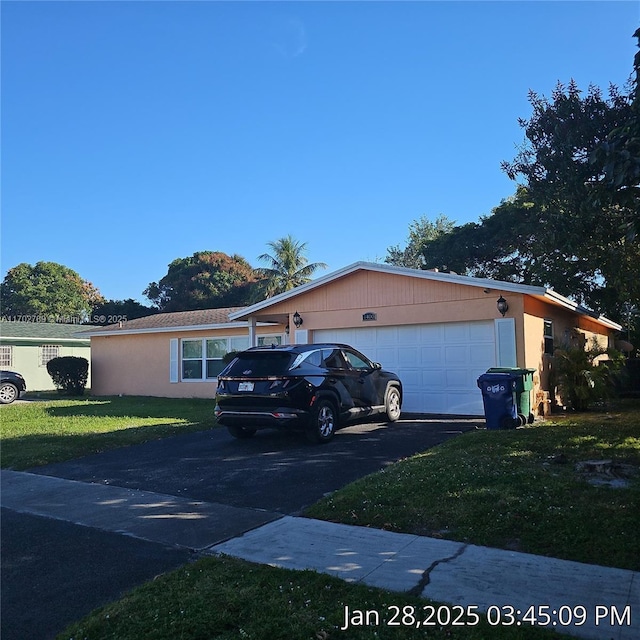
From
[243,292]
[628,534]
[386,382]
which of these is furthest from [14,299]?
[628,534]

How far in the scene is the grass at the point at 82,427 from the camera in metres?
9.70

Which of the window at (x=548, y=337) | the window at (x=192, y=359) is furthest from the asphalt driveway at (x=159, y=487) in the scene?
the window at (x=192, y=359)

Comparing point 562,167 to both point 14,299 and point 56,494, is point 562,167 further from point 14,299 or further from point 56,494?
point 14,299

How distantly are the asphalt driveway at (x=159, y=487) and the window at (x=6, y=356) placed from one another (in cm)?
1841

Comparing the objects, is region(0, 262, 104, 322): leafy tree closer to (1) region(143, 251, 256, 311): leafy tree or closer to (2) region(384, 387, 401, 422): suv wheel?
(1) region(143, 251, 256, 311): leafy tree

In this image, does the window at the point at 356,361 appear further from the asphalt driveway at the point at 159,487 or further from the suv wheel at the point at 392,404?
the asphalt driveway at the point at 159,487

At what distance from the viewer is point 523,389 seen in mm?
11227

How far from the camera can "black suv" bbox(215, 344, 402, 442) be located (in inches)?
371

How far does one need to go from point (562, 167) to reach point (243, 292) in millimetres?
35682

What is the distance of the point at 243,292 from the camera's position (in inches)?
1791

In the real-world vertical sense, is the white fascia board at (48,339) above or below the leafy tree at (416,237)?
below

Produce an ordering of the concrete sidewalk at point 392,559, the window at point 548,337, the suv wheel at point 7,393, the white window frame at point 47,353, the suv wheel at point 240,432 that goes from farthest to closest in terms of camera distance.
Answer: the white window frame at point 47,353, the suv wheel at point 7,393, the window at point 548,337, the suv wheel at point 240,432, the concrete sidewalk at point 392,559

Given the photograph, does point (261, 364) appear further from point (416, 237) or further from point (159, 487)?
point (416, 237)

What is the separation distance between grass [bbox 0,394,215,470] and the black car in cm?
302
